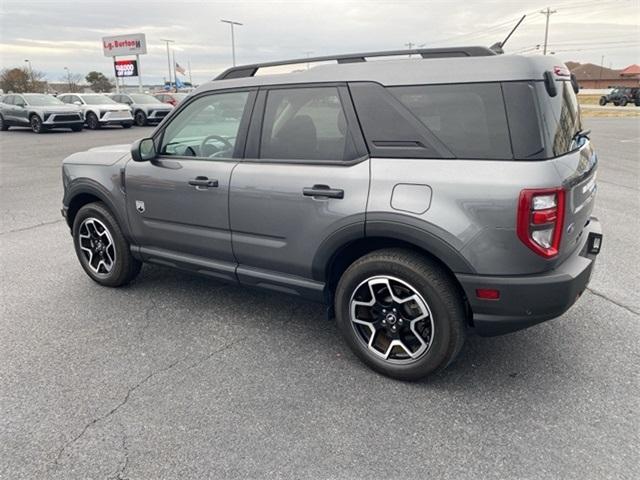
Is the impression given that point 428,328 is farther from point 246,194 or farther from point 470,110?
point 246,194

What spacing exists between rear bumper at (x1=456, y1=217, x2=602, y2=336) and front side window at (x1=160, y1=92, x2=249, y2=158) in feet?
6.54

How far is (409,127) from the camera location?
8.96ft

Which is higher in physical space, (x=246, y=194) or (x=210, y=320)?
(x=246, y=194)

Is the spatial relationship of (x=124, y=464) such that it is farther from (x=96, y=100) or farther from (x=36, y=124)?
(x=96, y=100)

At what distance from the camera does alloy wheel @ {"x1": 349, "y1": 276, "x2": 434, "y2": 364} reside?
2838 mm

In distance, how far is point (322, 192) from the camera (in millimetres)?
2922

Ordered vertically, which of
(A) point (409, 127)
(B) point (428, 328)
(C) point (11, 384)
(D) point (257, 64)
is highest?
(D) point (257, 64)

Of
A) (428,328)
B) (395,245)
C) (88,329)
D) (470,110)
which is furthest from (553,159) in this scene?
(88,329)

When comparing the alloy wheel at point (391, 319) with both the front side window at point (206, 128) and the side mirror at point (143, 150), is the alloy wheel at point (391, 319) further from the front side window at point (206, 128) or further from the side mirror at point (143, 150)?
the side mirror at point (143, 150)

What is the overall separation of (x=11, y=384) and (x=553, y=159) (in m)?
3.41

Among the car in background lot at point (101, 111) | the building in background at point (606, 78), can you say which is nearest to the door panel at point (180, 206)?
the car in background lot at point (101, 111)

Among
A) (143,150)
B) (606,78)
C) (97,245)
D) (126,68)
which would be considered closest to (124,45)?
(126,68)

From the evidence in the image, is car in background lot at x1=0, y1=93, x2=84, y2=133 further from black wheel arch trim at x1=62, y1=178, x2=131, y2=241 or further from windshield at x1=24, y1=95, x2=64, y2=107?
black wheel arch trim at x1=62, y1=178, x2=131, y2=241

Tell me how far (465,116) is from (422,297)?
1036 millimetres
